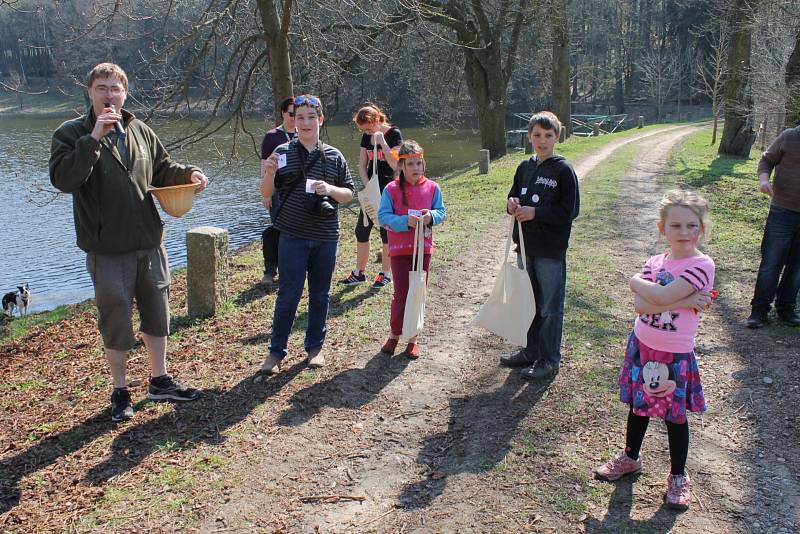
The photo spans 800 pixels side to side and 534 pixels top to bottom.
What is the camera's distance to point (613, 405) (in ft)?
13.9

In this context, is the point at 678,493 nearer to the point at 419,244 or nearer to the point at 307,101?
the point at 419,244

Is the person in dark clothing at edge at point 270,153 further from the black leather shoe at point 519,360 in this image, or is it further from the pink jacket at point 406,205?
the black leather shoe at point 519,360

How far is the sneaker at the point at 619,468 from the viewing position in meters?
3.39

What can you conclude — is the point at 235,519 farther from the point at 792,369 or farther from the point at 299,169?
the point at 792,369

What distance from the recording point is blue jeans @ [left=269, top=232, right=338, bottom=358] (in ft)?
14.9

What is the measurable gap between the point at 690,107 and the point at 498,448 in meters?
52.7

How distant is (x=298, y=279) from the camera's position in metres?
4.59

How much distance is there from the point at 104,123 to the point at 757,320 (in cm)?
511

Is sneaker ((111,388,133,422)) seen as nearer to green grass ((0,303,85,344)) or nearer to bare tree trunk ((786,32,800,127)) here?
green grass ((0,303,85,344))

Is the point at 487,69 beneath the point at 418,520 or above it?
above

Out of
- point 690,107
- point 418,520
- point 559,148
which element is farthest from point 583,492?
point 690,107

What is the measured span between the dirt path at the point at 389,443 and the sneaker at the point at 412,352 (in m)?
0.07

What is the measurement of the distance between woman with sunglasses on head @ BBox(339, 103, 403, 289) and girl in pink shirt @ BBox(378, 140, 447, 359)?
809 millimetres

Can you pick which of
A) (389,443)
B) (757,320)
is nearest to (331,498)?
(389,443)
